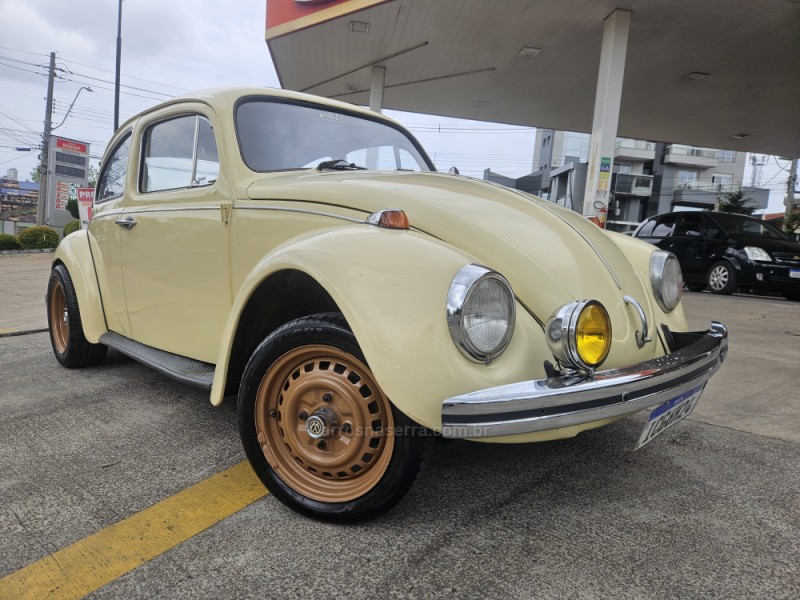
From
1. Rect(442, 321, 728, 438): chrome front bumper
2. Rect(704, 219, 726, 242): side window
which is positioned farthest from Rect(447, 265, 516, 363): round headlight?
Rect(704, 219, 726, 242): side window

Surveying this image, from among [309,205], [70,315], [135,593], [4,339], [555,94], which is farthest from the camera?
[555,94]

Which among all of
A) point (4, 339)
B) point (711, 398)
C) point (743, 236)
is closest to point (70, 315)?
point (4, 339)

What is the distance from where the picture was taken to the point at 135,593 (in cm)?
148

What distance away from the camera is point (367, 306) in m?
1.65

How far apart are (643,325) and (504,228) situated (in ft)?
2.15

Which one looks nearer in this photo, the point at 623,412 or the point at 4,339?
the point at 623,412

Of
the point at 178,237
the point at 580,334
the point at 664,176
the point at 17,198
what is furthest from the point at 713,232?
the point at 17,198

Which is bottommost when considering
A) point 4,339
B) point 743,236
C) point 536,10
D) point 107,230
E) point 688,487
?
point 4,339

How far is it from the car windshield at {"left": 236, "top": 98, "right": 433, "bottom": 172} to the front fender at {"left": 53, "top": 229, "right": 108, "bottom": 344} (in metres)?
1.71

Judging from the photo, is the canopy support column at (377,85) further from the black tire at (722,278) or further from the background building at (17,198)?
the background building at (17,198)

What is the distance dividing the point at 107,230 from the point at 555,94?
13689mm

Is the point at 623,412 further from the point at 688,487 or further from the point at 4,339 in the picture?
the point at 4,339

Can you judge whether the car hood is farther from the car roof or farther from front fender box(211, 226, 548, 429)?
the car roof

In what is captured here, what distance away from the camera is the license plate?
1816 mm
